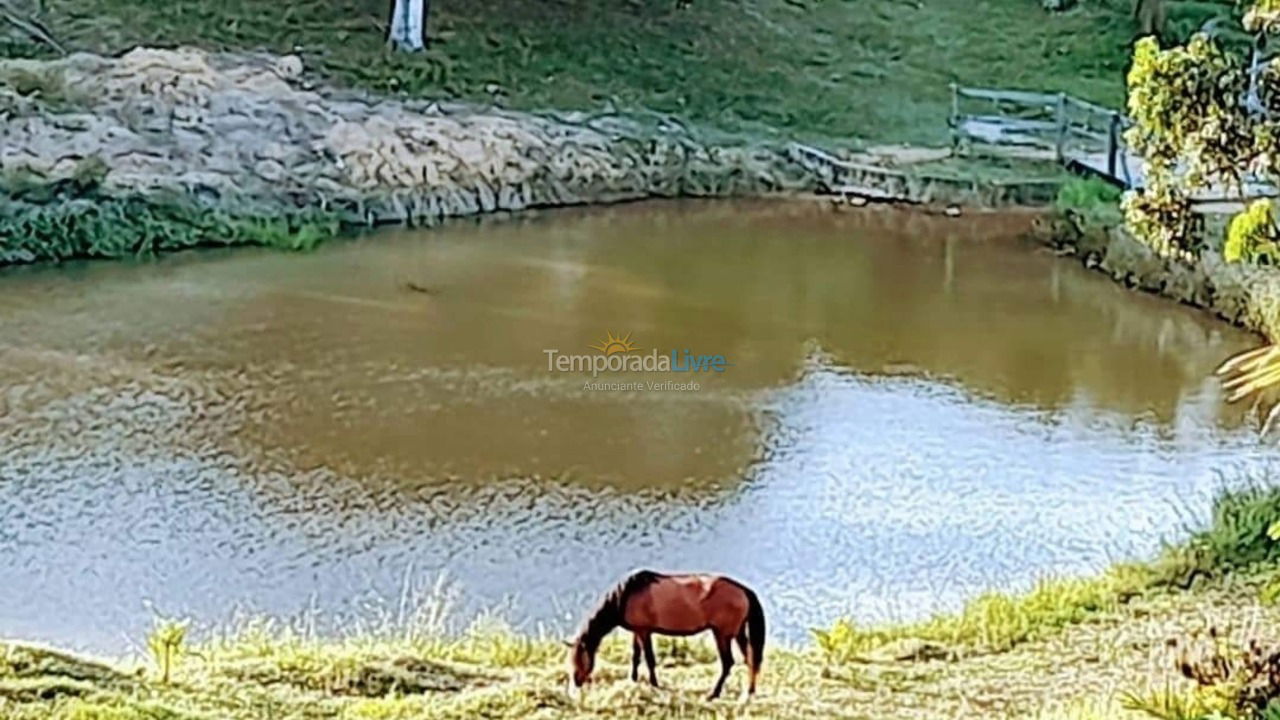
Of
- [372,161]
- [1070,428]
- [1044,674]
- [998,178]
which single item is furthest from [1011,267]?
[1044,674]

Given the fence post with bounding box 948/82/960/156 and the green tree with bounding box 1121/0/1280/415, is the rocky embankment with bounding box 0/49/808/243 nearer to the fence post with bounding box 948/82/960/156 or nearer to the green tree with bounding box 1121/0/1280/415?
the fence post with bounding box 948/82/960/156

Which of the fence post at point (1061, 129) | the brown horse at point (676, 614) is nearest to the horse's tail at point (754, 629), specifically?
the brown horse at point (676, 614)

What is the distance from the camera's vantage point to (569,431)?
9484 millimetres

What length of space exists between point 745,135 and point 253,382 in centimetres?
910

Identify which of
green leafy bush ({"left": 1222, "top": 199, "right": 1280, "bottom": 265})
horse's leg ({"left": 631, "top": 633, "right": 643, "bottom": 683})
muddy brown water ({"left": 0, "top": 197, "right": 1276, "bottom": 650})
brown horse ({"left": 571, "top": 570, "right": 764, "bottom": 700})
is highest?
green leafy bush ({"left": 1222, "top": 199, "right": 1280, "bottom": 265})

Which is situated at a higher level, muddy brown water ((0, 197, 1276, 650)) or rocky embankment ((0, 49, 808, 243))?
rocky embankment ((0, 49, 808, 243))

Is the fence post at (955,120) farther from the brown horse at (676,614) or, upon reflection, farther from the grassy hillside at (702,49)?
the brown horse at (676,614)

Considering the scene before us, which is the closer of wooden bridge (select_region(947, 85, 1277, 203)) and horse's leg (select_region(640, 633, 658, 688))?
horse's leg (select_region(640, 633, 658, 688))

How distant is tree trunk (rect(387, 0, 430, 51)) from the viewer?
18.5 metres

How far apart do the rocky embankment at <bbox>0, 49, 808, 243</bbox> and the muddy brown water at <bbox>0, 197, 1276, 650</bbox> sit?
125cm

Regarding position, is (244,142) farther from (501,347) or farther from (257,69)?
(501,347)

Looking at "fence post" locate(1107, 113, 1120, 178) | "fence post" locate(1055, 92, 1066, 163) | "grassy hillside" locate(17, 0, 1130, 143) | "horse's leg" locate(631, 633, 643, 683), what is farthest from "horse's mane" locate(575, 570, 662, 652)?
"fence post" locate(1055, 92, 1066, 163)

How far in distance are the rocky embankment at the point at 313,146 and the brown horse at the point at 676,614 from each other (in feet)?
35.6

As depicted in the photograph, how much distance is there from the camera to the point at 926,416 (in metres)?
10.0
